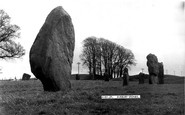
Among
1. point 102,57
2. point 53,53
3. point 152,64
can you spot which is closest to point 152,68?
point 152,64

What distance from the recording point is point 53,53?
43.2 ft

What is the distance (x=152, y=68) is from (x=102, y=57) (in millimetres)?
31666

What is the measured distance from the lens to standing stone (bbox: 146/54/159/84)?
87.1 ft

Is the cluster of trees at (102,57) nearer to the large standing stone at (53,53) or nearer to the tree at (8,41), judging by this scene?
the tree at (8,41)

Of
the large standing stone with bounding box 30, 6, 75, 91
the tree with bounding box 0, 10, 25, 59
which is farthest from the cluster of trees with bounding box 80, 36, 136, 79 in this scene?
the large standing stone with bounding box 30, 6, 75, 91

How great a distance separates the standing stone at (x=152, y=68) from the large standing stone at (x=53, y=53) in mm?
13810

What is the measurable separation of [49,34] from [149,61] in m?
15.7

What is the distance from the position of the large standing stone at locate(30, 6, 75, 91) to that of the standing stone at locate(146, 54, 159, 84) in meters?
13.8

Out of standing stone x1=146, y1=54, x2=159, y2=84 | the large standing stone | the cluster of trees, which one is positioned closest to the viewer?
the large standing stone

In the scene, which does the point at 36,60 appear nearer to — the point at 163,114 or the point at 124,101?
the point at 124,101

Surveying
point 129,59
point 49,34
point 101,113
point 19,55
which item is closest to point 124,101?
point 101,113

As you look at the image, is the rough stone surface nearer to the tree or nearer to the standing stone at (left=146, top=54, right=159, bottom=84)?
the standing stone at (left=146, top=54, right=159, bottom=84)

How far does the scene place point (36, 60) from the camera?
1285cm

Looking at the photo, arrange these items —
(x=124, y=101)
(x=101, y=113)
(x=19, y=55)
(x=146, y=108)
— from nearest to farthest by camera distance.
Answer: (x=101, y=113), (x=146, y=108), (x=124, y=101), (x=19, y=55)
